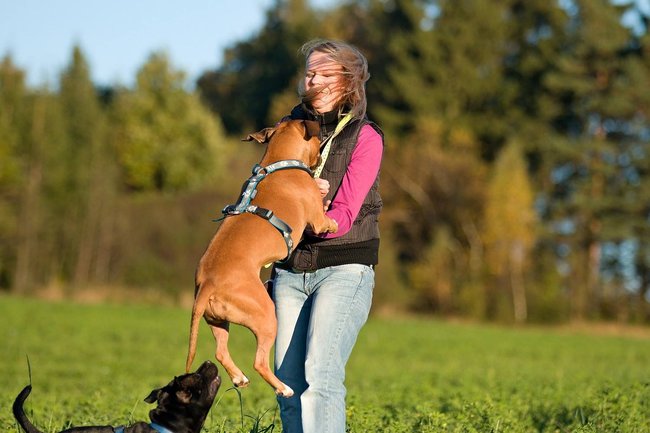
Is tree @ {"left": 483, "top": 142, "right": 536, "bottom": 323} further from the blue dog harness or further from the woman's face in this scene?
the blue dog harness

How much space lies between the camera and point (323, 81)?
247 inches

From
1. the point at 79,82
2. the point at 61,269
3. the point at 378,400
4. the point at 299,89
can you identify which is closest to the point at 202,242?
the point at 61,269

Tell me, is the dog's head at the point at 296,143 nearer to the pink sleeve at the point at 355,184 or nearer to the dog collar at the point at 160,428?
the pink sleeve at the point at 355,184

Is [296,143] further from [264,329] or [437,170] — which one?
[437,170]

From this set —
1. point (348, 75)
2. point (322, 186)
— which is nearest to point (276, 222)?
point (322, 186)

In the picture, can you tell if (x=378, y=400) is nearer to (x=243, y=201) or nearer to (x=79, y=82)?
(x=243, y=201)

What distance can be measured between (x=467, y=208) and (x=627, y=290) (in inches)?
374

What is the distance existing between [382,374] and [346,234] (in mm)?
14642

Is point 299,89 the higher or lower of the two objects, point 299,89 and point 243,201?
the higher

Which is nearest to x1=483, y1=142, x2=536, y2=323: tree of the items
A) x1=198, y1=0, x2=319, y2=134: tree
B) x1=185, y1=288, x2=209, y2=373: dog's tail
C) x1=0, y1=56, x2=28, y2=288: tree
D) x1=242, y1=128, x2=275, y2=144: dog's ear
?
x1=198, y1=0, x2=319, y2=134: tree

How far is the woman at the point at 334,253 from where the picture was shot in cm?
602

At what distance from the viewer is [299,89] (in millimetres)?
6414

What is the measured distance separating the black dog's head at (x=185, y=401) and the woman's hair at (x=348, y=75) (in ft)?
6.16

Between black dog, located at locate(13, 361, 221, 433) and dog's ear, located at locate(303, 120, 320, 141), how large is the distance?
1605 millimetres
